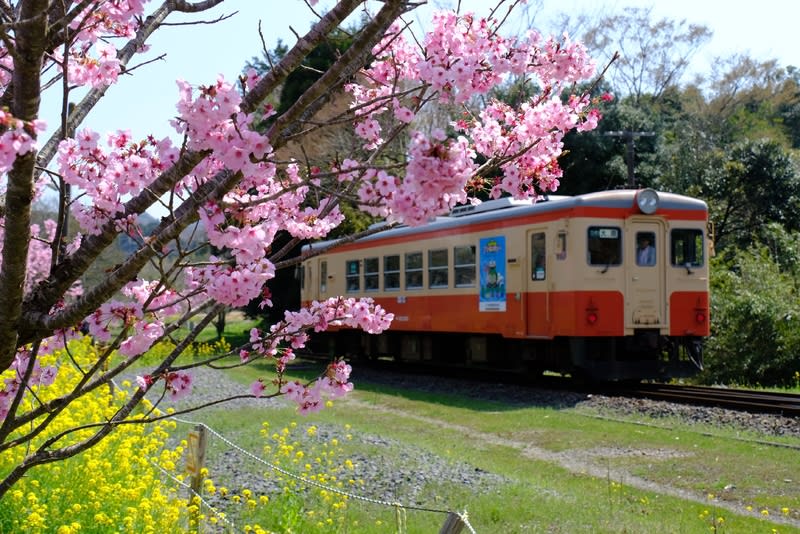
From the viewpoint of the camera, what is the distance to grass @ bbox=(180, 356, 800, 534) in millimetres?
6426

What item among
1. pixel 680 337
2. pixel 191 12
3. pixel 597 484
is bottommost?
pixel 597 484

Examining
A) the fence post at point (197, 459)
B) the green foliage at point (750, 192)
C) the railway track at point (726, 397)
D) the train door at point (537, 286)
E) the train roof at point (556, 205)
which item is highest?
the green foliage at point (750, 192)

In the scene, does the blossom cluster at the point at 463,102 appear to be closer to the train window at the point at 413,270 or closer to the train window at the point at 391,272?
the train window at the point at 413,270

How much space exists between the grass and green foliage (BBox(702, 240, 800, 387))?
6207 mm

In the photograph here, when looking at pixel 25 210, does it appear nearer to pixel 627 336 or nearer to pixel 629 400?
pixel 629 400

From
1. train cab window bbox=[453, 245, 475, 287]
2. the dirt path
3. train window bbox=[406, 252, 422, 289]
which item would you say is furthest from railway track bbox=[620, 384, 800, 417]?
train window bbox=[406, 252, 422, 289]

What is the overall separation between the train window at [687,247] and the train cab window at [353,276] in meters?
7.28

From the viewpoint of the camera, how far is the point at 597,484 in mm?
7930

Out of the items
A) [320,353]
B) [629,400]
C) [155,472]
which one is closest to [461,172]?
[155,472]

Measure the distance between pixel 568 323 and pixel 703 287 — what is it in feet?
8.18

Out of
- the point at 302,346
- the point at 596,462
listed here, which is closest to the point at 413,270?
the point at 596,462

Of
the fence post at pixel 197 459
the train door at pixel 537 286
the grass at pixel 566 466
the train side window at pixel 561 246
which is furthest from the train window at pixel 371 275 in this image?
the fence post at pixel 197 459

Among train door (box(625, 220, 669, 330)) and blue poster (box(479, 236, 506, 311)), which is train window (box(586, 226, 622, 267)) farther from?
blue poster (box(479, 236, 506, 311))

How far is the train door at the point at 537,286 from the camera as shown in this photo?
554 inches
